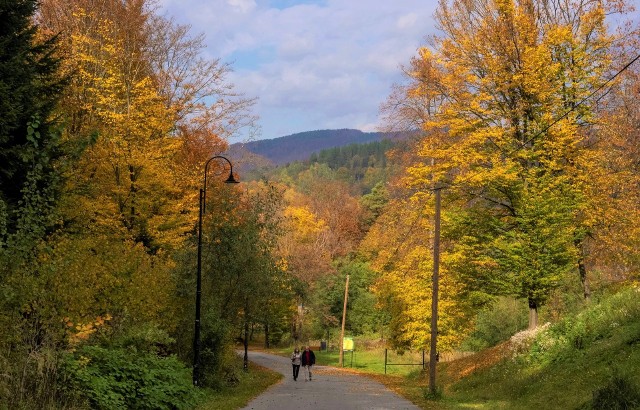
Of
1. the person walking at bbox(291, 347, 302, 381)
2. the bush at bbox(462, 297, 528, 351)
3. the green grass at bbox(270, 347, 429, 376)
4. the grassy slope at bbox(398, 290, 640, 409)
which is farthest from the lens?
the green grass at bbox(270, 347, 429, 376)

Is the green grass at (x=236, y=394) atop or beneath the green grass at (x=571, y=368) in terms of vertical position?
beneath

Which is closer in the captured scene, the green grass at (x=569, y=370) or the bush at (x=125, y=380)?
the bush at (x=125, y=380)

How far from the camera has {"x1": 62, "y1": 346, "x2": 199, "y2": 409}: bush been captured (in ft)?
40.6

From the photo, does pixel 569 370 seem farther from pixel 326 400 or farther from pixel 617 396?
pixel 326 400

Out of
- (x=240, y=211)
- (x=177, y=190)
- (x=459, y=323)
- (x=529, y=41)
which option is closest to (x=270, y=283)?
(x=240, y=211)

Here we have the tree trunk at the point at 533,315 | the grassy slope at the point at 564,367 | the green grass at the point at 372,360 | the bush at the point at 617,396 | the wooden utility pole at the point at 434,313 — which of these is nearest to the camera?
the bush at the point at 617,396

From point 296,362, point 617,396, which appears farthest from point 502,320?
point 617,396

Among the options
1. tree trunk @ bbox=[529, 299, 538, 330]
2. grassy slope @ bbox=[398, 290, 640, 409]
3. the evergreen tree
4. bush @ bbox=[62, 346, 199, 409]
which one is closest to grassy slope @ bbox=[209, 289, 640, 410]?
grassy slope @ bbox=[398, 290, 640, 409]

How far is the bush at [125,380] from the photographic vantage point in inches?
487

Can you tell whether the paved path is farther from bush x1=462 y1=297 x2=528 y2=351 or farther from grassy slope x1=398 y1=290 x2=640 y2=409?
bush x1=462 y1=297 x2=528 y2=351

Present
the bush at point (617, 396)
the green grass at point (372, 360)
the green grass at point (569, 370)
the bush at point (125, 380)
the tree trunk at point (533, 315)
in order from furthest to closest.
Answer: the green grass at point (372, 360) < the tree trunk at point (533, 315) < the green grass at point (569, 370) < the bush at point (617, 396) < the bush at point (125, 380)

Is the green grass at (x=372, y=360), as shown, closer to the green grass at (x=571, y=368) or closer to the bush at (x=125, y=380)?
the green grass at (x=571, y=368)

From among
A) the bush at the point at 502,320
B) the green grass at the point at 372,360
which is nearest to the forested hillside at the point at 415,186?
the bush at the point at 502,320

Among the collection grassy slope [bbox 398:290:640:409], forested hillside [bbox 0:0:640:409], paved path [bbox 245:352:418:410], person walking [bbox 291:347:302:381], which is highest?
forested hillside [bbox 0:0:640:409]
